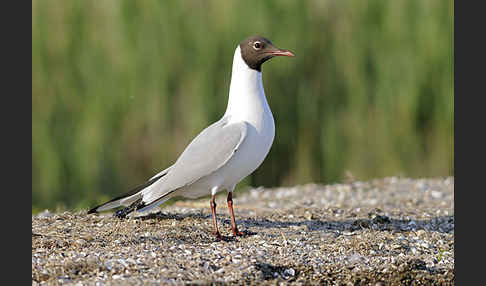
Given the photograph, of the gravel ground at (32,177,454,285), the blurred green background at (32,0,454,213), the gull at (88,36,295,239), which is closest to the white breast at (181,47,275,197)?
the gull at (88,36,295,239)

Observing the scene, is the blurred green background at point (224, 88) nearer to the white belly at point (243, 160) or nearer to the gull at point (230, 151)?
the gull at point (230, 151)

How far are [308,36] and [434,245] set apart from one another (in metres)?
3.93

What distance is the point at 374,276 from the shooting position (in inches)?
169

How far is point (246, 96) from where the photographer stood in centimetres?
491

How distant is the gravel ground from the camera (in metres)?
3.96

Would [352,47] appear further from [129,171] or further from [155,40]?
[129,171]

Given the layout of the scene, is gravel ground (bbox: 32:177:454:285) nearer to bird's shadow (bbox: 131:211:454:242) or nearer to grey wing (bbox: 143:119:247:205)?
bird's shadow (bbox: 131:211:454:242)

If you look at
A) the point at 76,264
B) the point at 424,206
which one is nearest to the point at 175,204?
the point at 424,206

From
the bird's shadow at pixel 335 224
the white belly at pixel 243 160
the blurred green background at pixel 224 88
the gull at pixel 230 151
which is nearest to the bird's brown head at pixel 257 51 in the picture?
the gull at pixel 230 151

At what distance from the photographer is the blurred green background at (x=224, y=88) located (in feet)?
25.0

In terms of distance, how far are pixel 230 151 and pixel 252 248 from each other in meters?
0.64

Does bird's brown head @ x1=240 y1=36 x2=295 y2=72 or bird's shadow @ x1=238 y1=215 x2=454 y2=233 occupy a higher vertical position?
bird's brown head @ x1=240 y1=36 x2=295 y2=72

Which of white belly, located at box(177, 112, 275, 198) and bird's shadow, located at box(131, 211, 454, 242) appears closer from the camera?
white belly, located at box(177, 112, 275, 198)

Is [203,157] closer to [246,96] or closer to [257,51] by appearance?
[246,96]
